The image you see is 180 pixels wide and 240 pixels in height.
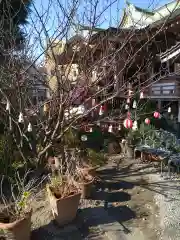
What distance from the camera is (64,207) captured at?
169 inches

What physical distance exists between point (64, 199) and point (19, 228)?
0.82m

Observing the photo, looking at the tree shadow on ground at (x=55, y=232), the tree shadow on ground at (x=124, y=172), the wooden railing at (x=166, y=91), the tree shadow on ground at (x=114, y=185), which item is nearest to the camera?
the tree shadow on ground at (x=55, y=232)

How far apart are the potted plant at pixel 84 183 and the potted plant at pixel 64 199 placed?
0.48 m

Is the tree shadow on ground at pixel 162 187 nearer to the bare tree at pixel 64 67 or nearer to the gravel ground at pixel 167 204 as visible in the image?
the gravel ground at pixel 167 204

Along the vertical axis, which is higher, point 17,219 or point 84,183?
point 84,183

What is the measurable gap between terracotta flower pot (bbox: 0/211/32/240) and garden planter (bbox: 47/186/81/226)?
0.54 meters

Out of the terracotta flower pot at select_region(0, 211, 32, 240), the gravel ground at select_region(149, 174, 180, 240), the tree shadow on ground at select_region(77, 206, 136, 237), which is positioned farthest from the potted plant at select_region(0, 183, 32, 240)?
the gravel ground at select_region(149, 174, 180, 240)

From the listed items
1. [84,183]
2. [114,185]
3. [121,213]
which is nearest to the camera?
[121,213]

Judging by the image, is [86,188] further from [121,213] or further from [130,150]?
[130,150]

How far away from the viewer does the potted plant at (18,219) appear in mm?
3680

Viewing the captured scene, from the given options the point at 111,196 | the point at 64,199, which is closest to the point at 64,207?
the point at 64,199

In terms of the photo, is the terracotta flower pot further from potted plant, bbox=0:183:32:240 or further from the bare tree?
the bare tree

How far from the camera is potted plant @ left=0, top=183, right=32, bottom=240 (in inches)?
145

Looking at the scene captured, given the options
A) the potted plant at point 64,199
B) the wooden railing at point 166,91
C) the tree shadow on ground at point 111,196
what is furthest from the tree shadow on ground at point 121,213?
the wooden railing at point 166,91
